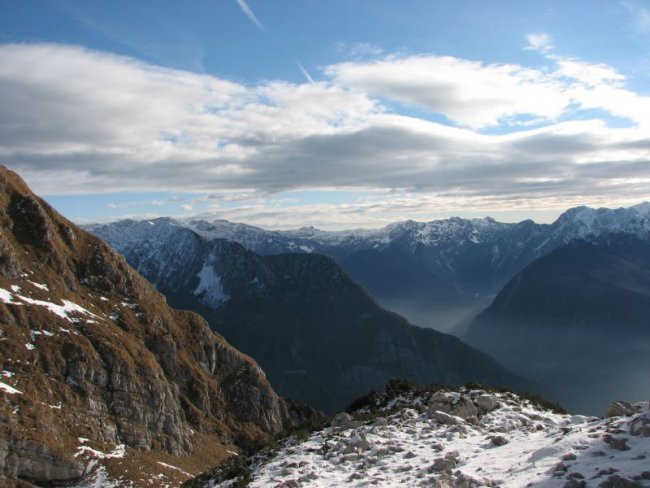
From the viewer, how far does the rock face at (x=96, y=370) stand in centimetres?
8931

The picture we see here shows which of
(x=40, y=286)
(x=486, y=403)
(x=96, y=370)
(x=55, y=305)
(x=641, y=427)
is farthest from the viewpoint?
(x=40, y=286)

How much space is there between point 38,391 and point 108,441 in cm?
1570

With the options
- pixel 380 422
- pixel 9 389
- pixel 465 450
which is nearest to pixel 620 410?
pixel 465 450

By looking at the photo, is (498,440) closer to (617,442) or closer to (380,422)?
(617,442)

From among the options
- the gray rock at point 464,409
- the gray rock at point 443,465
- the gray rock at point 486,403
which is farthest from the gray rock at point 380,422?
the gray rock at point 443,465

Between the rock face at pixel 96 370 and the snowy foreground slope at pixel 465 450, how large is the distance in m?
65.9

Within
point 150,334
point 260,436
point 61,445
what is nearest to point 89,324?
point 150,334

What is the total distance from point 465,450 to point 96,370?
93.8 meters

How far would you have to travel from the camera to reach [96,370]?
107562 mm

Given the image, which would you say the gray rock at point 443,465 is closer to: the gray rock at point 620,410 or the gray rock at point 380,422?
the gray rock at point 380,422

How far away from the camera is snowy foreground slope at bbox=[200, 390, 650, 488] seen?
2494 cm

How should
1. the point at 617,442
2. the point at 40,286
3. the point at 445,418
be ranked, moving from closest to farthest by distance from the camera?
the point at 617,442, the point at 445,418, the point at 40,286

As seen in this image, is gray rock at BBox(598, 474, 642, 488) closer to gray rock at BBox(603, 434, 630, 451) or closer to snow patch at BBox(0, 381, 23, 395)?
gray rock at BBox(603, 434, 630, 451)

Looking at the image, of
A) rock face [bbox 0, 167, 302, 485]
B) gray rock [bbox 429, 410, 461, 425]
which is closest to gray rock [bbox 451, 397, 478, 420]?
gray rock [bbox 429, 410, 461, 425]
